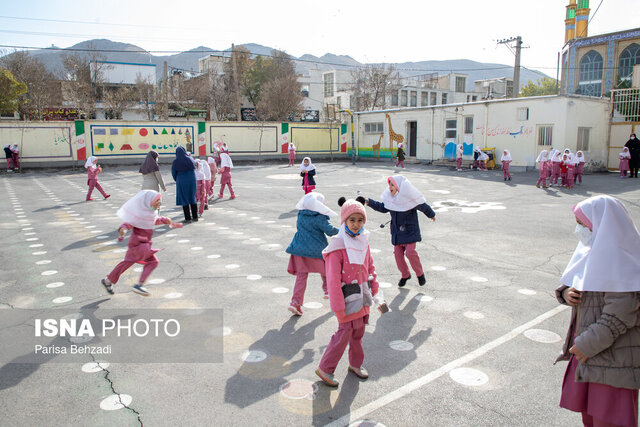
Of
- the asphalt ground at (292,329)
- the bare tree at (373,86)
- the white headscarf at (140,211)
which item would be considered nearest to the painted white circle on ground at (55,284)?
the asphalt ground at (292,329)

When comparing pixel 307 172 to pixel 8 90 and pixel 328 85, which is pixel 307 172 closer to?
pixel 8 90

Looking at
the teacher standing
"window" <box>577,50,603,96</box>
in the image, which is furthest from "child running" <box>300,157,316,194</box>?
"window" <box>577,50,603,96</box>

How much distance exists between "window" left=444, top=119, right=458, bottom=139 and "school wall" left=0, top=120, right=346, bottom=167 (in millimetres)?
10380

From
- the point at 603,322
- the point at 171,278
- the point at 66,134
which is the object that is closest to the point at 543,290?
the point at 603,322

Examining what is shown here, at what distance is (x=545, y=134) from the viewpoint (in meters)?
23.2

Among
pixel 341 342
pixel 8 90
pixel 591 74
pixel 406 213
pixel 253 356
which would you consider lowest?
pixel 253 356

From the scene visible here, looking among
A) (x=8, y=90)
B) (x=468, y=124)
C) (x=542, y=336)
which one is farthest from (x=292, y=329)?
(x=8, y=90)

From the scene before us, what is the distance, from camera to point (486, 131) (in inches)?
1026

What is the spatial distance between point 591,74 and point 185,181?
5050 cm

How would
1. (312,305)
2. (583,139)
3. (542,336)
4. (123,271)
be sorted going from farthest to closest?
(583,139) → (123,271) → (312,305) → (542,336)

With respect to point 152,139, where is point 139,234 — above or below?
below

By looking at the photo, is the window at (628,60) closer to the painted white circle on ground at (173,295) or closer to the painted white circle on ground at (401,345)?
the painted white circle on ground at (401,345)

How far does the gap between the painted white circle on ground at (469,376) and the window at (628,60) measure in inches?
1951

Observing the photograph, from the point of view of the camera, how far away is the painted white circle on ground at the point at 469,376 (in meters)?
3.65
